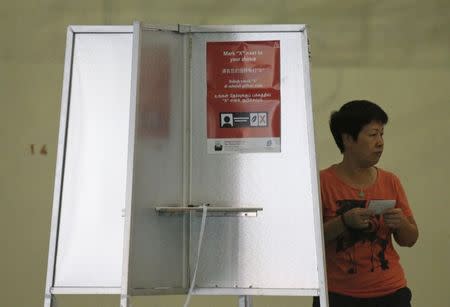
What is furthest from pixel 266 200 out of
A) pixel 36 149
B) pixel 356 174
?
pixel 36 149

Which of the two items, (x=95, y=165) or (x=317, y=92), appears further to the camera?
(x=317, y=92)

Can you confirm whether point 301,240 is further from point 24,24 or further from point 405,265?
point 24,24

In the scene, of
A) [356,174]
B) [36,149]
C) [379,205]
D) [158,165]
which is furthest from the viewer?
[36,149]

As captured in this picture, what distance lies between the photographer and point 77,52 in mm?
1933

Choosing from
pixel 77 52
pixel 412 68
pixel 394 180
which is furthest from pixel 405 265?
pixel 77 52

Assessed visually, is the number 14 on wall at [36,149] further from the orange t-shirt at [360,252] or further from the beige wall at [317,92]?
the orange t-shirt at [360,252]

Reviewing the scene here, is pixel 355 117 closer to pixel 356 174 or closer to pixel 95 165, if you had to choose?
pixel 356 174

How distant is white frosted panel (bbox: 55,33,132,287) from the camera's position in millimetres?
1801

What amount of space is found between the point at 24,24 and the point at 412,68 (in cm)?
228

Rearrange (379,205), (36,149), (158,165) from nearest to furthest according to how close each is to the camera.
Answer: (158,165)
(379,205)
(36,149)

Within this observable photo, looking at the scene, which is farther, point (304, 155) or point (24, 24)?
point (24, 24)

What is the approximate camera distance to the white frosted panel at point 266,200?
171 cm

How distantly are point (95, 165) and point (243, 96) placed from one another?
1.60 ft

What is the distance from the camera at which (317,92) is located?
11.8 ft
